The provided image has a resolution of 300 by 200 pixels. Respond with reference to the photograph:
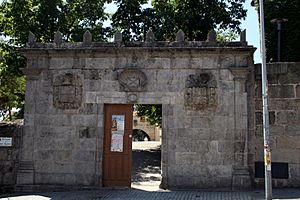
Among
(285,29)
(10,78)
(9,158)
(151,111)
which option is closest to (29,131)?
(9,158)

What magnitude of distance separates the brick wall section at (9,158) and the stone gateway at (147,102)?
31 centimetres

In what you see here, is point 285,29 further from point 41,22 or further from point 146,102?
point 41,22

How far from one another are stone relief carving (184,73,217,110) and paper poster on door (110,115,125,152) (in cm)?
203

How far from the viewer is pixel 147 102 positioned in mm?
10844

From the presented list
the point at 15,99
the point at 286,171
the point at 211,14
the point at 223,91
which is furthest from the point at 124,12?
the point at 286,171

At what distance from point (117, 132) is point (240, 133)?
361 centimetres

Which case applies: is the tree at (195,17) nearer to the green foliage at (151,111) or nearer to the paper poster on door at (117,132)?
the green foliage at (151,111)

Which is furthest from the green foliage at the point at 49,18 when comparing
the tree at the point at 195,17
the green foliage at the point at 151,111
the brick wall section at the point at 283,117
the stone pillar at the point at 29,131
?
the brick wall section at the point at 283,117

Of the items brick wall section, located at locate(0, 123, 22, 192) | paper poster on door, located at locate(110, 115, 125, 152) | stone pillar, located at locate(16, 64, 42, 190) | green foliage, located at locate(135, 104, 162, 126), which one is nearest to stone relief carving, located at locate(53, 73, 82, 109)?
stone pillar, located at locate(16, 64, 42, 190)

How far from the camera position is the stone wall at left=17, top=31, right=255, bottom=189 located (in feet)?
34.6

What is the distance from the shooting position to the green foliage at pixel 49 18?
17250 mm

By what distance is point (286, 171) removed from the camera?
10.5 metres

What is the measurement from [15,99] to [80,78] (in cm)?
1311

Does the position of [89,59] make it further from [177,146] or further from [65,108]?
[177,146]
